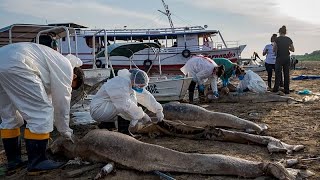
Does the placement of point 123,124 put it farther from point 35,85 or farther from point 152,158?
point 35,85

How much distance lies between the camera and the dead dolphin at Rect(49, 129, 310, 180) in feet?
14.3

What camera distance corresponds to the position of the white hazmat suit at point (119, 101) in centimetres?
609

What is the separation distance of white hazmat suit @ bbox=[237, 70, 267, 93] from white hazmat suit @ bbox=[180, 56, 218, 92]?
4.28 feet

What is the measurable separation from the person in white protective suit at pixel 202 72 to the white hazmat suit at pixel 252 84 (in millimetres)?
1299

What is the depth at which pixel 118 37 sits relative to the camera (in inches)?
967

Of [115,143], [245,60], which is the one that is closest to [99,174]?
[115,143]

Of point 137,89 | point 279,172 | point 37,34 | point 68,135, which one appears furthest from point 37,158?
point 37,34

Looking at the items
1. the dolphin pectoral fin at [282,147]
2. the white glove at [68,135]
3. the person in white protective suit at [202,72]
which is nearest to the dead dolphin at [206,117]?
the dolphin pectoral fin at [282,147]

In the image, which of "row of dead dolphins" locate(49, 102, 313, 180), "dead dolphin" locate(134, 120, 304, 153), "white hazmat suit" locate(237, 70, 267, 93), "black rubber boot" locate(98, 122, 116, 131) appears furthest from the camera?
"white hazmat suit" locate(237, 70, 267, 93)

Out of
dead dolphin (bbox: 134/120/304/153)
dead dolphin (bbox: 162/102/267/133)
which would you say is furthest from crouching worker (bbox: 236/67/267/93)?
dead dolphin (bbox: 134/120/304/153)

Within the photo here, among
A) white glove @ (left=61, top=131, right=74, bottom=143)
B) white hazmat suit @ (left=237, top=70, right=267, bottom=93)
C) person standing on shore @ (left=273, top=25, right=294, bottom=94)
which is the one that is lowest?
white glove @ (left=61, top=131, right=74, bottom=143)

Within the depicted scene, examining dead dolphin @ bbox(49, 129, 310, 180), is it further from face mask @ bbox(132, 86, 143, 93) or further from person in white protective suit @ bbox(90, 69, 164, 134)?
face mask @ bbox(132, 86, 143, 93)

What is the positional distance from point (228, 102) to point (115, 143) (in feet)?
21.7

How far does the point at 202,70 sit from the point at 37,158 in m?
6.98
